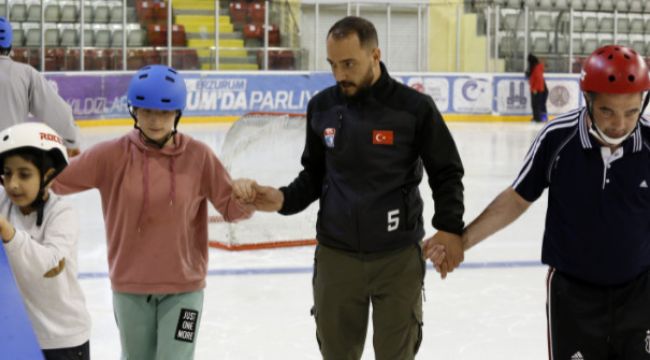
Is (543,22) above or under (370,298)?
above

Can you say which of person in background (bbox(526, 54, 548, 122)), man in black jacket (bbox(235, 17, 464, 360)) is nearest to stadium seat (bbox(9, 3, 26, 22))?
person in background (bbox(526, 54, 548, 122))

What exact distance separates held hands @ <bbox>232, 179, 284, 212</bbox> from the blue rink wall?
14.3 meters

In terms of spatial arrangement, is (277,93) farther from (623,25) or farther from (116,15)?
(623,25)

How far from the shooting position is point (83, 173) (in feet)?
10.4

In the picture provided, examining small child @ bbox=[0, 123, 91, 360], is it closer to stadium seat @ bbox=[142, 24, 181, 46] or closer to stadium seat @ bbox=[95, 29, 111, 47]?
stadium seat @ bbox=[95, 29, 111, 47]

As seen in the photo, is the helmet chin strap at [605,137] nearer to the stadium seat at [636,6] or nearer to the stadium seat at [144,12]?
the stadium seat at [144,12]

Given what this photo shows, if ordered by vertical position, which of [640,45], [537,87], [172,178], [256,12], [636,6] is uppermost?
[636,6]

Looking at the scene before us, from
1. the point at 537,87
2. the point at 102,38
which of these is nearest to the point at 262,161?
the point at 102,38

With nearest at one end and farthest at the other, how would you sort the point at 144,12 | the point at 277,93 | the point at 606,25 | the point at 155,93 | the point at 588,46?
the point at 155,93, the point at 144,12, the point at 277,93, the point at 588,46, the point at 606,25

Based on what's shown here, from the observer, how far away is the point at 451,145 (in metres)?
3.17

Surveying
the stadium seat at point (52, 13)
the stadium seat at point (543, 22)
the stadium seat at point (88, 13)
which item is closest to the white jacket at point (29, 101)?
the stadium seat at point (52, 13)

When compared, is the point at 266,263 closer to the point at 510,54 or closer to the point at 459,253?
the point at 459,253

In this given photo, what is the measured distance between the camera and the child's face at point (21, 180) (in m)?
2.64

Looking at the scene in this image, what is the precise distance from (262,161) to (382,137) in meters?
4.30
